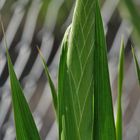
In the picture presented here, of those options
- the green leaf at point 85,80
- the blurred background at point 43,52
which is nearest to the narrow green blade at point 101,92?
the green leaf at point 85,80

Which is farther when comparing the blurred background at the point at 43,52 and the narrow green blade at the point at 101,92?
the blurred background at the point at 43,52

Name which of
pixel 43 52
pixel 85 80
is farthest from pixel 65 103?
pixel 43 52

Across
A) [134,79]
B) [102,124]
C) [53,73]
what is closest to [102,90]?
[102,124]

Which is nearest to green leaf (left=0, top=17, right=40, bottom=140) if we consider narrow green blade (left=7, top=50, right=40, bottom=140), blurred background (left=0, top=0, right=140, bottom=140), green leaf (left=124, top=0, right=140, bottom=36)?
narrow green blade (left=7, top=50, right=40, bottom=140)

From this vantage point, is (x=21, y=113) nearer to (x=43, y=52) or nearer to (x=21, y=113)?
(x=21, y=113)

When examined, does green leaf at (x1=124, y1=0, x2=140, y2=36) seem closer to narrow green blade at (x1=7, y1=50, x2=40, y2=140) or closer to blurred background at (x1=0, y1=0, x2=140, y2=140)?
narrow green blade at (x1=7, y1=50, x2=40, y2=140)

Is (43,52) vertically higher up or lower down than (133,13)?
lower down

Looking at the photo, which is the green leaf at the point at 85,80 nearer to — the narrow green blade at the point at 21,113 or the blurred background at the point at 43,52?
the narrow green blade at the point at 21,113
